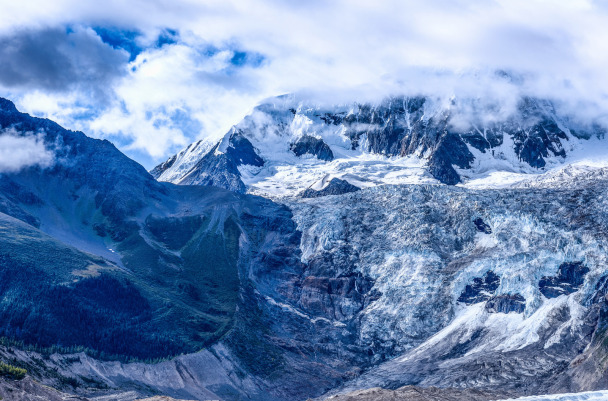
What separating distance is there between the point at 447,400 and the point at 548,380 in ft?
170

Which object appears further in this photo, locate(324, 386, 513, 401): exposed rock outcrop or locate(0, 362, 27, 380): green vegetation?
locate(324, 386, 513, 401): exposed rock outcrop

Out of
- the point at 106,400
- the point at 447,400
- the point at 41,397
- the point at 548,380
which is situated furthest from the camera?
the point at 548,380

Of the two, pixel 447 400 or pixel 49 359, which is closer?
pixel 447 400

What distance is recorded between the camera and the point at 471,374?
198 meters

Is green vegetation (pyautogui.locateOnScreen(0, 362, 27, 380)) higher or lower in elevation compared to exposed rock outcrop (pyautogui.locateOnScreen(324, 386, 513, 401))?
higher

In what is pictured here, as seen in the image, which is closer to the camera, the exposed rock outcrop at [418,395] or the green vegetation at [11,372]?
the green vegetation at [11,372]

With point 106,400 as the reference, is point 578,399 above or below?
above

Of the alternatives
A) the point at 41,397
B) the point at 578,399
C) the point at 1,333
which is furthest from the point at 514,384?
the point at 1,333

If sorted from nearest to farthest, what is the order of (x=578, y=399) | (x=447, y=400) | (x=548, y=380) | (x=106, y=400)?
1. (x=578, y=399)
2. (x=447, y=400)
3. (x=106, y=400)
4. (x=548, y=380)

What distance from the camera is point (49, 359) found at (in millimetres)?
195125

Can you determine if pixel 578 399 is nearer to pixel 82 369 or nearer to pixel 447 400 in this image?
pixel 447 400

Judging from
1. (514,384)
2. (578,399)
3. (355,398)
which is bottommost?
(514,384)

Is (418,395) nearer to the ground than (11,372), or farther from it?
nearer to the ground

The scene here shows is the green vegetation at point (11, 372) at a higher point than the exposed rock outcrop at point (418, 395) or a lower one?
higher
